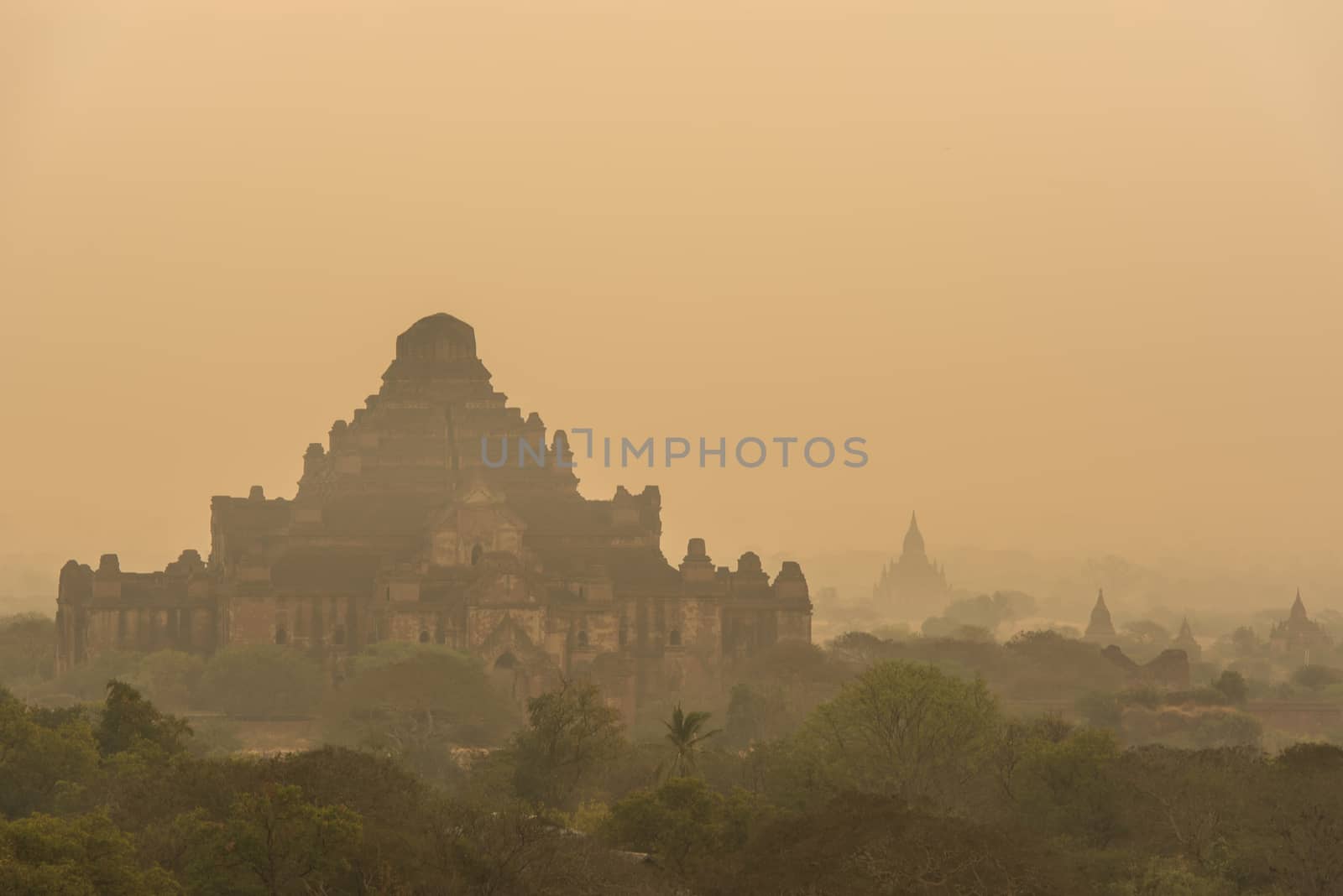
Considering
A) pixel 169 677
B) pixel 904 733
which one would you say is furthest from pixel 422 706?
pixel 904 733

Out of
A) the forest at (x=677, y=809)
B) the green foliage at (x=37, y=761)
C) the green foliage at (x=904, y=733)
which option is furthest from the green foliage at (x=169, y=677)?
the green foliage at (x=37, y=761)

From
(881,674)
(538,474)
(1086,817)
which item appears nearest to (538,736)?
(881,674)

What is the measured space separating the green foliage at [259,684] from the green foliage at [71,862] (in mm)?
69059

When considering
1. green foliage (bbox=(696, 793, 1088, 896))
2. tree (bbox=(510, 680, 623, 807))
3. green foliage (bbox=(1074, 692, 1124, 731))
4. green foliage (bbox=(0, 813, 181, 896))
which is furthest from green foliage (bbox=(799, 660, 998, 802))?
green foliage (bbox=(1074, 692, 1124, 731))

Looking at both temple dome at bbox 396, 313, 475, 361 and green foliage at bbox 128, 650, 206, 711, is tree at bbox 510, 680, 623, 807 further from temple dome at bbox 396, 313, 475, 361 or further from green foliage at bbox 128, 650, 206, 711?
temple dome at bbox 396, 313, 475, 361

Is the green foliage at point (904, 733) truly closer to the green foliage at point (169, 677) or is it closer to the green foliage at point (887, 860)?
the green foliage at point (887, 860)

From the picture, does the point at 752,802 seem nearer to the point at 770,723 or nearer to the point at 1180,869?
the point at 1180,869

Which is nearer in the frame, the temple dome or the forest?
the forest

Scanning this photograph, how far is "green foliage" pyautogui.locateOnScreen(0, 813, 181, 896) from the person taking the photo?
65.3m

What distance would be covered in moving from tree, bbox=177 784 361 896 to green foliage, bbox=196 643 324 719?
210ft

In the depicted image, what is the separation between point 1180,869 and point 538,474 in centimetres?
8536

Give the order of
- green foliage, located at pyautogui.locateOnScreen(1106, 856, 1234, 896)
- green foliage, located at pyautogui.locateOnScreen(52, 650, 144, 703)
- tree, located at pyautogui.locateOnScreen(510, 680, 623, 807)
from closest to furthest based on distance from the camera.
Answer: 1. green foliage, located at pyautogui.locateOnScreen(1106, 856, 1234, 896)
2. tree, located at pyautogui.locateOnScreen(510, 680, 623, 807)
3. green foliage, located at pyautogui.locateOnScreen(52, 650, 144, 703)

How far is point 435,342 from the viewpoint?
167m

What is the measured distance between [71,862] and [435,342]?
100839mm
